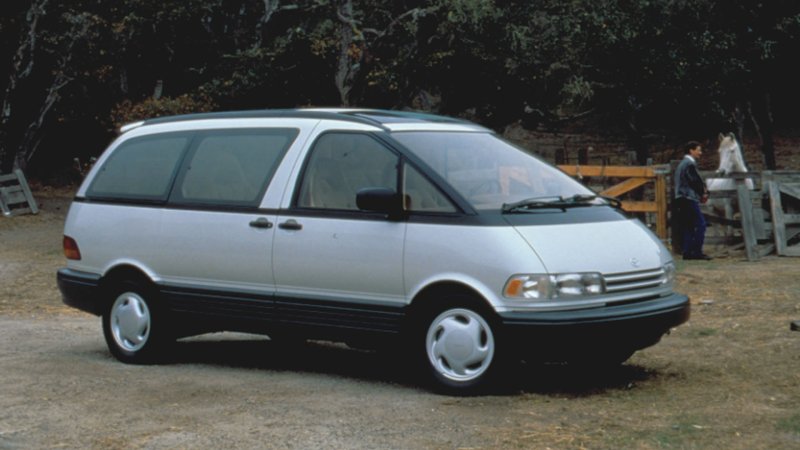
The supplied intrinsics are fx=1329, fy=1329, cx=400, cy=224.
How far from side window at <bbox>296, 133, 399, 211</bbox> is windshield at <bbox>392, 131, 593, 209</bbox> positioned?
0.21 metres

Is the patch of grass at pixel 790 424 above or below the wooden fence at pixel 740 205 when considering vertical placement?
below

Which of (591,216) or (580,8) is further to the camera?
(580,8)

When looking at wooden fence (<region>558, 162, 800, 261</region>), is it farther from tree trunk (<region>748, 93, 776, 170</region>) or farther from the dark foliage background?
tree trunk (<region>748, 93, 776, 170</region>)

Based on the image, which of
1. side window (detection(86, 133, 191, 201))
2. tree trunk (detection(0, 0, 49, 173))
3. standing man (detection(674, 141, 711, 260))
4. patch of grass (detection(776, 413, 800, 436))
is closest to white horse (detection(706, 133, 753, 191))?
standing man (detection(674, 141, 711, 260))

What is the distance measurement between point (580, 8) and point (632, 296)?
2315 centimetres

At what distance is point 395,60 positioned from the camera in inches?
1164

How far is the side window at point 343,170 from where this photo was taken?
9.09 meters

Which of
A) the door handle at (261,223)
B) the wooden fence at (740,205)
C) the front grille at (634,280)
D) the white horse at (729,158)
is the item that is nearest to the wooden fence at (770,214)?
the wooden fence at (740,205)

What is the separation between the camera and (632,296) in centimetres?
863

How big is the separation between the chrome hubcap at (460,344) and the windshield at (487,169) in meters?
0.75

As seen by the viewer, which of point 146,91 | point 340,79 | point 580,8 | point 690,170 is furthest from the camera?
point 146,91

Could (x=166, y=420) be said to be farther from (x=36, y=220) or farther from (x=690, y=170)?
(x=36, y=220)

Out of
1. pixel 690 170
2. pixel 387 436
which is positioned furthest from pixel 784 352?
pixel 690 170

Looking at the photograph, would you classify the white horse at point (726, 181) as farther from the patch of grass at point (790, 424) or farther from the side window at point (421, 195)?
the patch of grass at point (790, 424)
